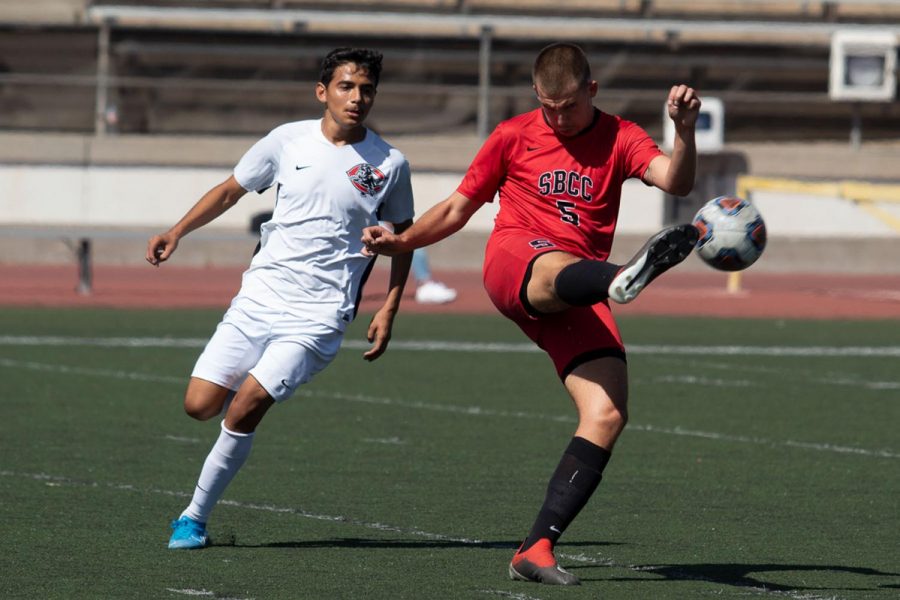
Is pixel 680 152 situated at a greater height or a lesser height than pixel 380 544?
greater

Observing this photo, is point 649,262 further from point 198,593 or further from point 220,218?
point 220,218

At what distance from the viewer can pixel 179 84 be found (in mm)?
28672

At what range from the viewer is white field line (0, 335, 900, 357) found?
16.4 m

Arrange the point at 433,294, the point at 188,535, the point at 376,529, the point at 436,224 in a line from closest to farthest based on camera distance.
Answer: the point at 436,224, the point at 188,535, the point at 376,529, the point at 433,294

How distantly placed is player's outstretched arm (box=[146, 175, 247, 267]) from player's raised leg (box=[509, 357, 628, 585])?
1.81 m

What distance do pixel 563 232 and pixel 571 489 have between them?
0.99 m

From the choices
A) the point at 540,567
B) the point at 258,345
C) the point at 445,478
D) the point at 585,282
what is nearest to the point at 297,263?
the point at 258,345

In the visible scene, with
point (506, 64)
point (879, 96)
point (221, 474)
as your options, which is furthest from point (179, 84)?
point (221, 474)

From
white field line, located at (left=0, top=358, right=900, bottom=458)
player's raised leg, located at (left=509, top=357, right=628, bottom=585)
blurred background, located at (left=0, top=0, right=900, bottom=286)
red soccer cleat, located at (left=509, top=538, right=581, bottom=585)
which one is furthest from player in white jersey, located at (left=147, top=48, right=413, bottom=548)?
blurred background, located at (left=0, top=0, right=900, bottom=286)

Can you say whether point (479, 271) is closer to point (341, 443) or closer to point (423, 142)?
point (423, 142)

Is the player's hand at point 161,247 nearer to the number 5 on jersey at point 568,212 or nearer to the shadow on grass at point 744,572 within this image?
the number 5 on jersey at point 568,212

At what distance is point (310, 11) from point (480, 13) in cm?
316

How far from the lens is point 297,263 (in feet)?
24.3

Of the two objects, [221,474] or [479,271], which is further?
[479,271]
